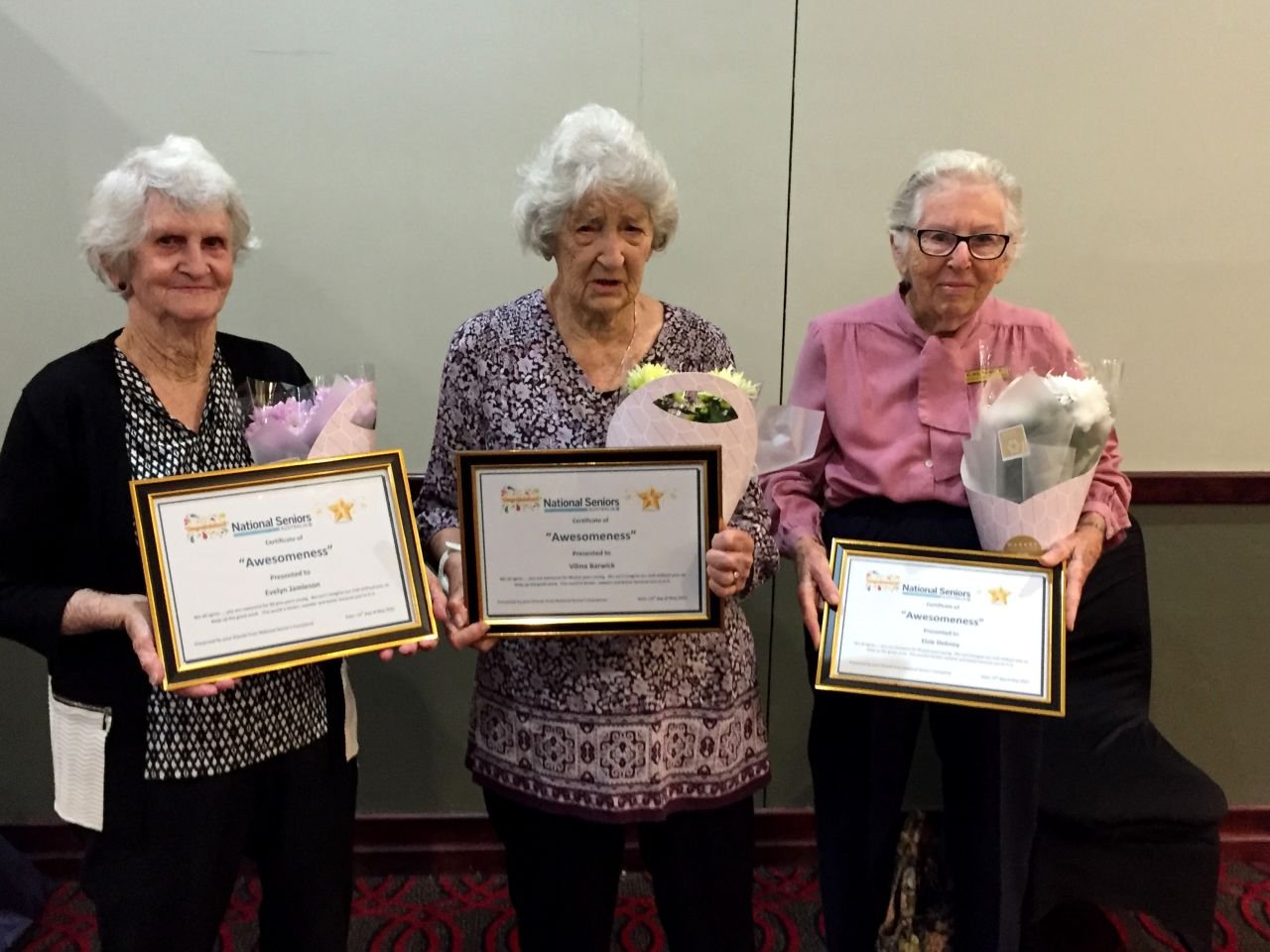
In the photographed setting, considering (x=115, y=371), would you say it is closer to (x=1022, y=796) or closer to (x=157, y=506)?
(x=157, y=506)

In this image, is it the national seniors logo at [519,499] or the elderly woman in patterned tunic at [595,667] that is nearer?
the national seniors logo at [519,499]

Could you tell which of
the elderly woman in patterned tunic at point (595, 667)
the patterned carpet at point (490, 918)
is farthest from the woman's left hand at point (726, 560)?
the patterned carpet at point (490, 918)

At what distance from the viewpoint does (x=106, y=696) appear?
4.20 ft

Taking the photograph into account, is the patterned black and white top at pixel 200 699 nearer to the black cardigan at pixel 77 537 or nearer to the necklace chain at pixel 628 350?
the black cardigan at pixel 77 537

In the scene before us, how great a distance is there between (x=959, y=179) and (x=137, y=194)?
1.29 meters

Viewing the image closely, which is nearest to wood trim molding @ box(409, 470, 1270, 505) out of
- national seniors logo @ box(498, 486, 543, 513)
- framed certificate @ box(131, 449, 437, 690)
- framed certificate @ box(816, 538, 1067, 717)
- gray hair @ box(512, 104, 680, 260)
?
framed certificate @ box(816, 538, 1067, 717)

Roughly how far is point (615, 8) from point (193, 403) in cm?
137

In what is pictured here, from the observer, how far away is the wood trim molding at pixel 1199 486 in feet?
7.65

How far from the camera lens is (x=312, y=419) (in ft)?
4.31

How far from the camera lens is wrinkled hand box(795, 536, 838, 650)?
4.74ft

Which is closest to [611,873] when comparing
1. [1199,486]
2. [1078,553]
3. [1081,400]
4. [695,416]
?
[695,416]

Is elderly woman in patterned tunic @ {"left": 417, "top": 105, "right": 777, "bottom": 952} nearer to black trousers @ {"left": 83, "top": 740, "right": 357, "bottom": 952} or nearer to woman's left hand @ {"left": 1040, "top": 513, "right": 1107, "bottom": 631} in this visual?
black trousers @ {"left": 83, "top": 740, "right": 357, "bottom": 952}

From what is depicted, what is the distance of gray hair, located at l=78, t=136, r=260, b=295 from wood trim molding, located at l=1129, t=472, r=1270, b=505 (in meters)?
2.24

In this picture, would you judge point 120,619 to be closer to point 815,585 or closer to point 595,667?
point 595,667
